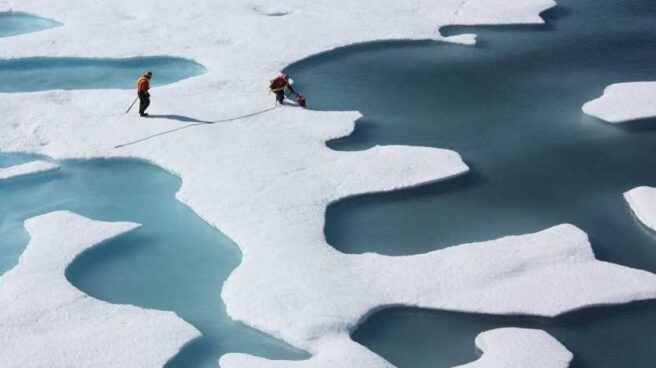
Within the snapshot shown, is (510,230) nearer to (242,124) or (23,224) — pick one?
(242,124)

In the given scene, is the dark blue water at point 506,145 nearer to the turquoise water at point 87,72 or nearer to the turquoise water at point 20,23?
the turquoise water at point 87,72

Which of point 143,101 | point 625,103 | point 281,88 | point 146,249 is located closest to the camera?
point 146,249

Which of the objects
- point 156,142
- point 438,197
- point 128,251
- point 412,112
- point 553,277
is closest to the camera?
point 553,277

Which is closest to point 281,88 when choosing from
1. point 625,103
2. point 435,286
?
point 435,286

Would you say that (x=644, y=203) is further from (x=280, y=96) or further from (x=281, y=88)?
(x=280, y=96)

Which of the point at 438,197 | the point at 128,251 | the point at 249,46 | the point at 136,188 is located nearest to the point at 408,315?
the point at 438,197
